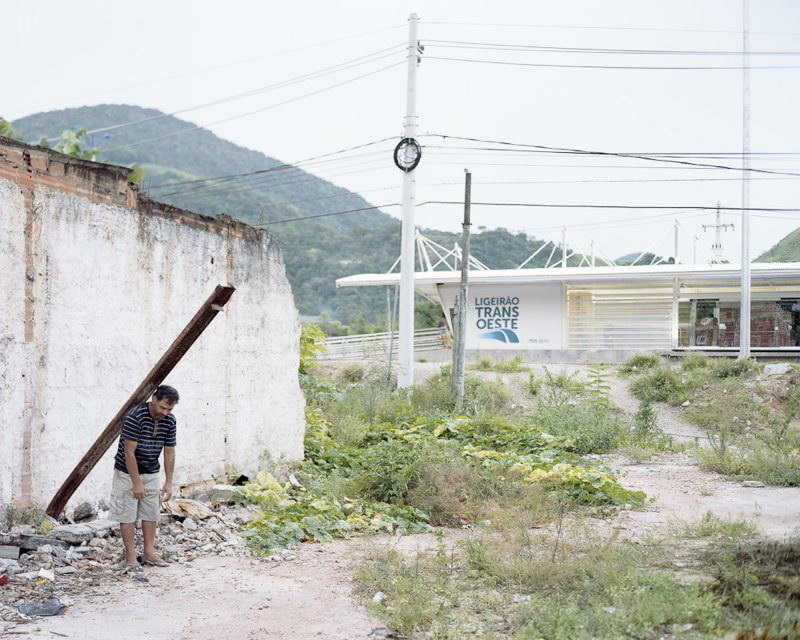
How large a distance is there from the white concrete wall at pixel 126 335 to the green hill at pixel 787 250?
73.1 feet

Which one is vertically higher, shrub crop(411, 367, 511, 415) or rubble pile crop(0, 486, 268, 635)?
shrub crop(411, 367, 511, 415)

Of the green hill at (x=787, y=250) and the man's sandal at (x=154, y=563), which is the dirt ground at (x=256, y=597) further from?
the green hill at (x=787, y=250)

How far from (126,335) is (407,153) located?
44.0ft

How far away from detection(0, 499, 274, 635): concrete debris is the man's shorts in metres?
0.41

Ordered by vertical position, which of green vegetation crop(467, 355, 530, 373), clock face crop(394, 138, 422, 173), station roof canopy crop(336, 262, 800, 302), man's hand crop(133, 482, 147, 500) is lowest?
man's hand crop(133, 482, 147, 500)

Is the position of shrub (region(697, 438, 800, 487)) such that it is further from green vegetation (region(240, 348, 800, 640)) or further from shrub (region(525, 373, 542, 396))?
shrub (region(525, 373, 542, 396))

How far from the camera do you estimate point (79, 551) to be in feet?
22.3

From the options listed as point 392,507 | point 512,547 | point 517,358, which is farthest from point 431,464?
point 517,358

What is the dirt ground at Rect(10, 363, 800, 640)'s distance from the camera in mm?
5215

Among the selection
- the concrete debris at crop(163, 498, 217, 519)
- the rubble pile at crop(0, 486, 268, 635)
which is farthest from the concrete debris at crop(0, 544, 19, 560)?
the concrete debris at crop(163, 498, 217, 519)

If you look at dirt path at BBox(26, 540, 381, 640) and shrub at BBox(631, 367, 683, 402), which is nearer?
dirt path at BBox(26, 540, 381, 640)

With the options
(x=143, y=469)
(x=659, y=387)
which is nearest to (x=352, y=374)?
(x=659, y=387)

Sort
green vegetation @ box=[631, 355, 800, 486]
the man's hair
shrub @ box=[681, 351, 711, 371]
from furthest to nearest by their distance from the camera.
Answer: shrub @ box=[681, 351, 711, 371] < green vegetation @ box=[631, 355, 800, 486] < the man's hair

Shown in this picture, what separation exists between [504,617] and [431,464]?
4.25 metres
